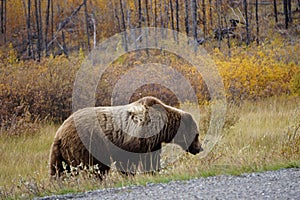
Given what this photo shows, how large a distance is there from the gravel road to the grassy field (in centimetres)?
36

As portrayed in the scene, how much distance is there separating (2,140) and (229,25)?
2675cm

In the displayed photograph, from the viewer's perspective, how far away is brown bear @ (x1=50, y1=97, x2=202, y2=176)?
6949 millimetres

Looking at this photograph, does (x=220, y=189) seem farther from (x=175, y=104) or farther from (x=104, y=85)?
(x=104, y=85)

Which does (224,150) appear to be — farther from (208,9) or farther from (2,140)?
(208,9)

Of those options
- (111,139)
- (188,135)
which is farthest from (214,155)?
(111,139)

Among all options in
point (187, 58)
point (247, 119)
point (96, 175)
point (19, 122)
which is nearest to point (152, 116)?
point (96, 175)

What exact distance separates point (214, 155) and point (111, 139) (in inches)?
65.2

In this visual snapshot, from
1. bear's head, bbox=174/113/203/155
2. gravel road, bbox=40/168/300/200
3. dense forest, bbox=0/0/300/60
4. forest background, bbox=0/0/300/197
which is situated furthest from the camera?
dense forest, bbox=0/0/300/60

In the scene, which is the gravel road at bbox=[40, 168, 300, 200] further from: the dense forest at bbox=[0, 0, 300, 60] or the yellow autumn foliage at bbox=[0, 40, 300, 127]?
the dense forest at bbox=[0, 0, 300, 60]

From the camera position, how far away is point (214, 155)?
7652 mm

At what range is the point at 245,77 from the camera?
15.7m

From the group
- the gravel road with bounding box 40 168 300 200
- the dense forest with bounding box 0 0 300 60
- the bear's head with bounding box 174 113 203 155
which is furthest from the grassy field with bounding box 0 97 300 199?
the dense forest with bounding box 0 0 300 60

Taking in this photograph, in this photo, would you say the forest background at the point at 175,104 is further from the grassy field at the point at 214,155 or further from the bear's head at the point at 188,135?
the bear's head at the point at 188,135

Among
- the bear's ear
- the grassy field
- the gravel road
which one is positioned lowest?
the grassy field
